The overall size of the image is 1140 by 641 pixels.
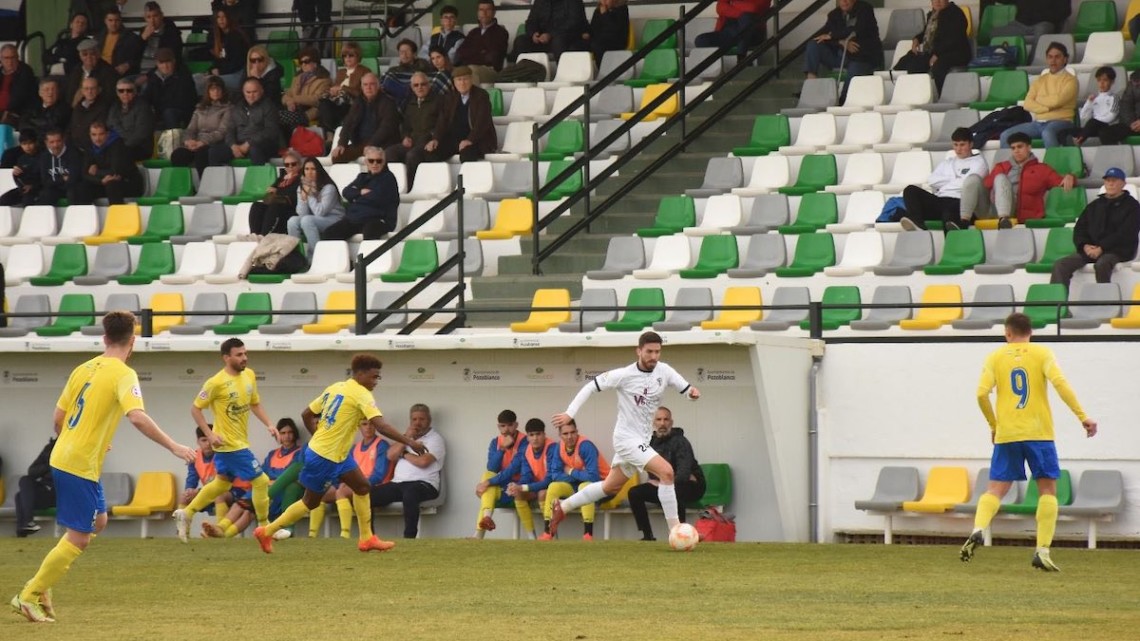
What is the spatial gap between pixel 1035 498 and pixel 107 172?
43.3 feet

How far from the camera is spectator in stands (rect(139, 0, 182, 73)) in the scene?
85.8 feet

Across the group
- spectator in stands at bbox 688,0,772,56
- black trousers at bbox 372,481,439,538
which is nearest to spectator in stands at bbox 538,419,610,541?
black trousers at bbox 372,481,439,538

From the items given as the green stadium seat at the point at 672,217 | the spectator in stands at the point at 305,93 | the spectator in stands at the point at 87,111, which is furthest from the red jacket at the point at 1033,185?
the spectator in stands at the point at 87,111

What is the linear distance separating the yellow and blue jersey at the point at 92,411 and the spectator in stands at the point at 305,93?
561 inches

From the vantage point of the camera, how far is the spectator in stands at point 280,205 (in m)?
22.3

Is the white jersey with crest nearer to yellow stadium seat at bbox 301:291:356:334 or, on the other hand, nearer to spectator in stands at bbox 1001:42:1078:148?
yellow stadium seat at bbox 301:291:356:334

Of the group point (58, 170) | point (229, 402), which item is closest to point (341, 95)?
point (58, 170)

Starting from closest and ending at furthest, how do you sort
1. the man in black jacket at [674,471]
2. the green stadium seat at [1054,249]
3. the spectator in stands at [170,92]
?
the man in black jacket at [674,471] < the green stadium seat at [1054,249] < the spectator in stands at [170,92]

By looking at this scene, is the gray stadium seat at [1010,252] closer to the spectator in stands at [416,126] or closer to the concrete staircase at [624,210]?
the concrete staircase at [624,210]

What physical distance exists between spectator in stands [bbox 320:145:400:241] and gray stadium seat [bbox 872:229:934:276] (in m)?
5.97

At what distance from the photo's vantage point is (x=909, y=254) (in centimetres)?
1891

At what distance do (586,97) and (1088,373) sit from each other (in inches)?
284

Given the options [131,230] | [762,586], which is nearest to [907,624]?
[762,586]

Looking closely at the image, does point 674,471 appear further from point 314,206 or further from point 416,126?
point 416,126
